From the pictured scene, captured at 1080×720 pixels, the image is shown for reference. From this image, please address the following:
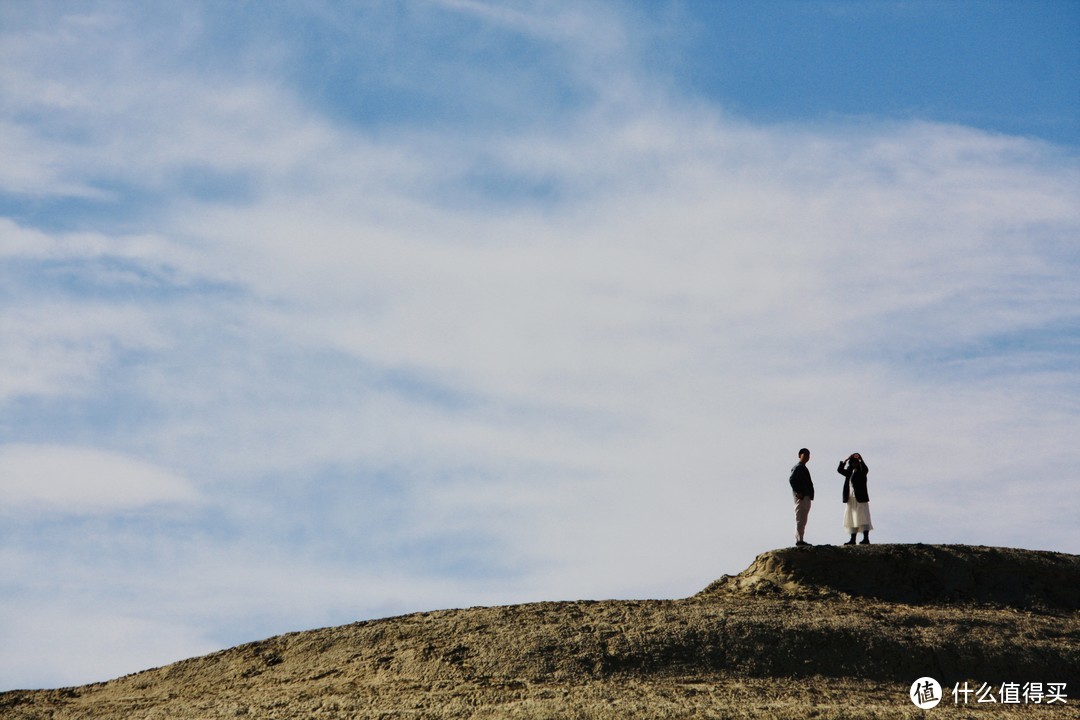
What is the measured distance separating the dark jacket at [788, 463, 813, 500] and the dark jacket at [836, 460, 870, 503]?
105 centimetres

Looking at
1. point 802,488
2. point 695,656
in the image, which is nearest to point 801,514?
point 802,488

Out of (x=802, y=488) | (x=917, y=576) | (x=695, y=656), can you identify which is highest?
(x=802, y=488)

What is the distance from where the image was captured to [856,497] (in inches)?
963

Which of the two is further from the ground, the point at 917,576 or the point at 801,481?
the point at 801,481

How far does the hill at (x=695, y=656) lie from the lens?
18391mm

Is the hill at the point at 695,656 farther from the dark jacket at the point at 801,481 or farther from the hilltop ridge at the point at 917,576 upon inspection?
the dark jacket at the point at 801,481

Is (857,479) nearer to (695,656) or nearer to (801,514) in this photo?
(801,514)

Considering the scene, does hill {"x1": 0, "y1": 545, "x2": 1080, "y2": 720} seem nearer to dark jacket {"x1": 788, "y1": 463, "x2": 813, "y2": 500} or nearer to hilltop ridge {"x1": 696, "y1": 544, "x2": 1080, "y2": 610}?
hilltop ridge {"x1": 696, "y1": 544, "x2": 1080, "y2": 610}

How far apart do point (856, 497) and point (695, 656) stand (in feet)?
21.4

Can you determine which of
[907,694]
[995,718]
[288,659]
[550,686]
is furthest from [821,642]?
[288,659]

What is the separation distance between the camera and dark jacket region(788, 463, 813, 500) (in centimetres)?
2366

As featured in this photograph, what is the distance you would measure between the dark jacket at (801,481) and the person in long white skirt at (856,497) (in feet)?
3.48

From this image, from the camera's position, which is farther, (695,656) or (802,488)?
(802,488)

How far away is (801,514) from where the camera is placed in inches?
945
